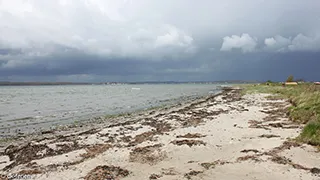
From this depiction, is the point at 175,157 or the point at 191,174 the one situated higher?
the point at 191,174

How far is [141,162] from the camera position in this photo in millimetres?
11688

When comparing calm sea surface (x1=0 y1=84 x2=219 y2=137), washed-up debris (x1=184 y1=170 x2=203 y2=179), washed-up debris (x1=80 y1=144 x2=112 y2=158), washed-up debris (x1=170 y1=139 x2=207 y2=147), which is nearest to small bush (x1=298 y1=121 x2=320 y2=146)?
washed-up debris (x1=170 y1=139 x2=207 y2=147)

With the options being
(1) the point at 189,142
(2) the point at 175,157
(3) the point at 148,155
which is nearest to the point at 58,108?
(1) the point at 189,142

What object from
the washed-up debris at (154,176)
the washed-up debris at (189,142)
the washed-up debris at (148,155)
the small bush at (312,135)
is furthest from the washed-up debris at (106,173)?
the small bush at (312,135)

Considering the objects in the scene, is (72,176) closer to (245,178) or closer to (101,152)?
(101,152)

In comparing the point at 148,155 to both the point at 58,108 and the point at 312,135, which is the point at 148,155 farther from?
the point at 58,108

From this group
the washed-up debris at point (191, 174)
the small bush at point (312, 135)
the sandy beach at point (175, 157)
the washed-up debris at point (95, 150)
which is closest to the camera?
the washed-up debris at point (191, 174)

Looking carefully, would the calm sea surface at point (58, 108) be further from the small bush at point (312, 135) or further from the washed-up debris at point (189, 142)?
the small bush at point (312, 135)

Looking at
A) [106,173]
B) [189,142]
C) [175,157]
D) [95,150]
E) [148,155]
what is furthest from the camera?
[189,142]

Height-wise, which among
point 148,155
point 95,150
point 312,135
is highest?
point 312,135

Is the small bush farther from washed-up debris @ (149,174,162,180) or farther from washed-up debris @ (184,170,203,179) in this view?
washed-up debris @ (149,174,162,180)

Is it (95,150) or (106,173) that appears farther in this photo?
(95,150)

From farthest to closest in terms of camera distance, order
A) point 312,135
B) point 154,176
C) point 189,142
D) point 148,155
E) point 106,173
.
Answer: point 189,142 < point 312,135 < point 148,155 < point 106,173 < point 154,176

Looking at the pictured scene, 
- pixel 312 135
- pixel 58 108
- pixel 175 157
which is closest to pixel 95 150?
pixel 175 157
